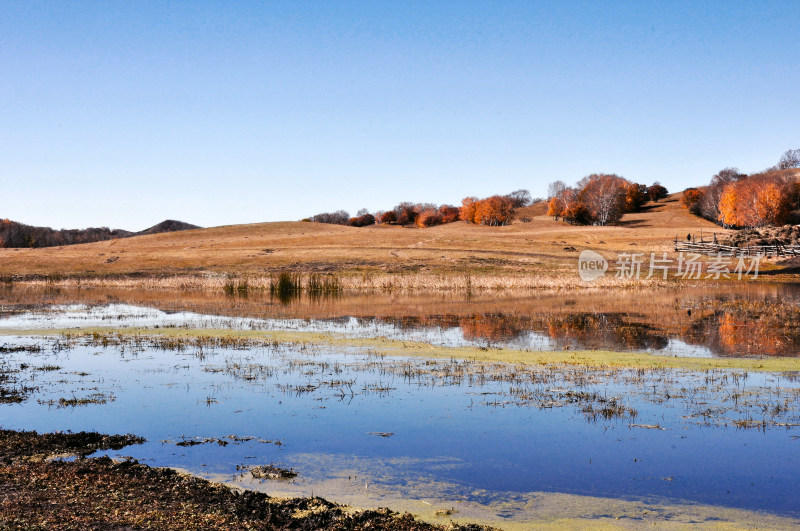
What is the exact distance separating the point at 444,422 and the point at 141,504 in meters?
6.58

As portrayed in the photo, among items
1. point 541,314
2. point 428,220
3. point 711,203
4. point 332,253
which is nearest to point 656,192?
point 711,203

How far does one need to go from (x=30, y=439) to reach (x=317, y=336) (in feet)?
52.8

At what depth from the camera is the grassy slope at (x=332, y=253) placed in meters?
73.1

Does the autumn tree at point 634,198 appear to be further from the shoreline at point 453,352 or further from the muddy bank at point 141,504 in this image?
the muddy bank at point 141,504

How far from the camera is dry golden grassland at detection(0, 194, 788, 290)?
63188 millimetres

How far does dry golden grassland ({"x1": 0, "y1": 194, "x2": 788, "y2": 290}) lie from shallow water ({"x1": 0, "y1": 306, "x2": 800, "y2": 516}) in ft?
131

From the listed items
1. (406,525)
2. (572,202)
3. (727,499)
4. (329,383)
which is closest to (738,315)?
(329,383)

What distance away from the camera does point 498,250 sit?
86.3m

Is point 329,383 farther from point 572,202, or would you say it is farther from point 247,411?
point 572,202

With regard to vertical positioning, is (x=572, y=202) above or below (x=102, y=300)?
above

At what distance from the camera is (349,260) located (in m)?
77.1

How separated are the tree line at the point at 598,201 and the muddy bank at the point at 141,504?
144m

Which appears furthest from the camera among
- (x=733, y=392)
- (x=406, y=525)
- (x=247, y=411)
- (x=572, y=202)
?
(x=572, y=202)
